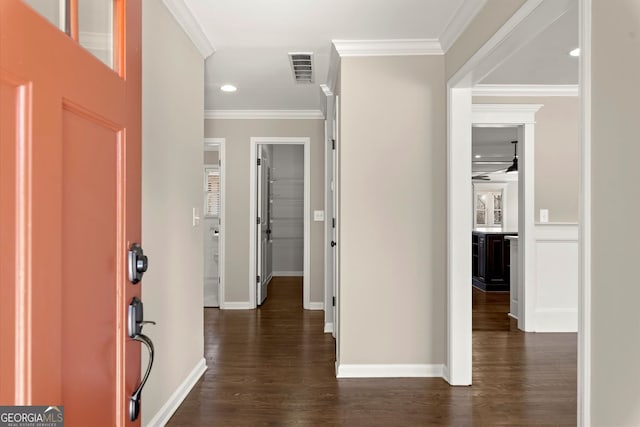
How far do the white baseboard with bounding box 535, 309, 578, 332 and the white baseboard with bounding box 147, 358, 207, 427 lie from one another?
3408 millimetres

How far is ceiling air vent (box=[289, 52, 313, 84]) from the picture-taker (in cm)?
334

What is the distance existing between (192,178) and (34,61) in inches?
85.3

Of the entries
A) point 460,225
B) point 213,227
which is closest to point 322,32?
point 460,225

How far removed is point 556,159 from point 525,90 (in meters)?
0.82

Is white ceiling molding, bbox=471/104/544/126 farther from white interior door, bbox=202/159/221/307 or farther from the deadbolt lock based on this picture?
the deadbolt lock

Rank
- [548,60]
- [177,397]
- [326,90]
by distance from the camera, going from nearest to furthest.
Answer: [177,397]
[548,60]
[326,90]

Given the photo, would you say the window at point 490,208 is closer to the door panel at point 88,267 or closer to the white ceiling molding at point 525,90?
the white ceiling molding at point 525,90

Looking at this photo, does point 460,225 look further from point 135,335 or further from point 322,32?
point 135,335

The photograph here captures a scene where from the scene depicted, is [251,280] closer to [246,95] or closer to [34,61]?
[246,95]

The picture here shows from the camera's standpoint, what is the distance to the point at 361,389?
292 centimetres

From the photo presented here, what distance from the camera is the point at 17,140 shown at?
0.74m
